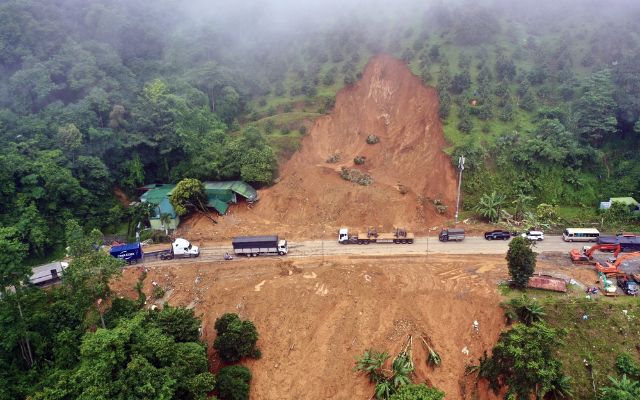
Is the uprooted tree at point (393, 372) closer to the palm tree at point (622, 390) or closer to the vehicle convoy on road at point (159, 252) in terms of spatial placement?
the palm tree at point (622, 390)

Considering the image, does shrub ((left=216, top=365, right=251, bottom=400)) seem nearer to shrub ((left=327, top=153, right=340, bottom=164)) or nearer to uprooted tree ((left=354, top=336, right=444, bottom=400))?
uprooted tree ((left=354, top=336, right=444, bottom=400))

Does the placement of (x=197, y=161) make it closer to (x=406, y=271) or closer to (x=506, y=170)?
(x=406, y=271)

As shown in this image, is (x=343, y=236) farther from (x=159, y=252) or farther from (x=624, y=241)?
(x=624, y=241)

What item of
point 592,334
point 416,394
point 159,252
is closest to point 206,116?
point 159,252

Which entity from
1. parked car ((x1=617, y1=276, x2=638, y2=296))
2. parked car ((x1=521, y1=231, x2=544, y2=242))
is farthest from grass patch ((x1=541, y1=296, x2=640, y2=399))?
parked car ((x1=521, y1=231, x2=544, y2=242))

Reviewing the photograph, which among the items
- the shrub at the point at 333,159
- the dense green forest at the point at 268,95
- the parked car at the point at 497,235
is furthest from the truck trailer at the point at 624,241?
the shrub at the point at 333,159
